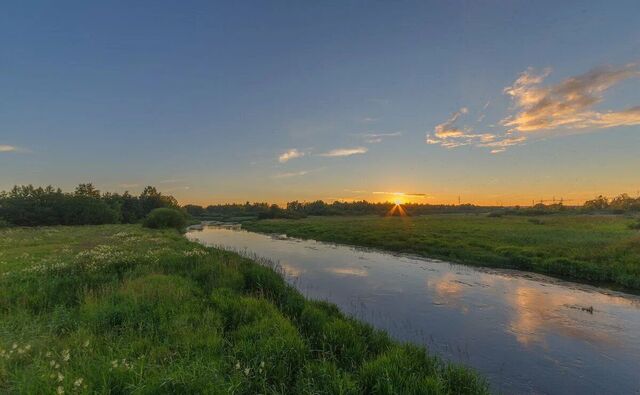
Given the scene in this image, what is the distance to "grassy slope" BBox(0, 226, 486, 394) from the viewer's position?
596cm

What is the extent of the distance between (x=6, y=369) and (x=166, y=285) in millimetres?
6369

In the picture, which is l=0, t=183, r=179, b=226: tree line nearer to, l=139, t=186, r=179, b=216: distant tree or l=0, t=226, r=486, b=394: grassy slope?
l=139, t=186, r=179, b=216: distant tree

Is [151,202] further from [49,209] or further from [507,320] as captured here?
[507,320]

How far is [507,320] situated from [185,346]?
1301cm

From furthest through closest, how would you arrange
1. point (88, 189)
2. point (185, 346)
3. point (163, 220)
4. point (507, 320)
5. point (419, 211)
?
point (419, 211) → point (88, 189) → point (163, 220) → point (507, 320) → point (185, 346)

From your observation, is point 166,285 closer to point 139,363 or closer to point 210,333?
point 210,333

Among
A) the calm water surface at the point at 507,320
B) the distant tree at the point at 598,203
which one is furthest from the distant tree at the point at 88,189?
the distant tree at the point at 598,203

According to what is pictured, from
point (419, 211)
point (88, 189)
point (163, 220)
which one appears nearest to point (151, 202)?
point (88, 189)

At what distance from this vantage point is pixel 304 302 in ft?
43.0

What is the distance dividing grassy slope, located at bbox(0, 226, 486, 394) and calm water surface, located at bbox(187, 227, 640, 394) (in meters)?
2.43

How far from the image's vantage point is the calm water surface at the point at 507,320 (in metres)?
9.41

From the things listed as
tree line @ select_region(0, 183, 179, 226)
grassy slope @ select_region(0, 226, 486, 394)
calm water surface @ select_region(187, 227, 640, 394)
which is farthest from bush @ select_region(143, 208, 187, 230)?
grassy slope @ select_region(0, 226, 486, 394)

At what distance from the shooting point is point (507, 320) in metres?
13.7

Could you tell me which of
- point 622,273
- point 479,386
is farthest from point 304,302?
point 622,273
